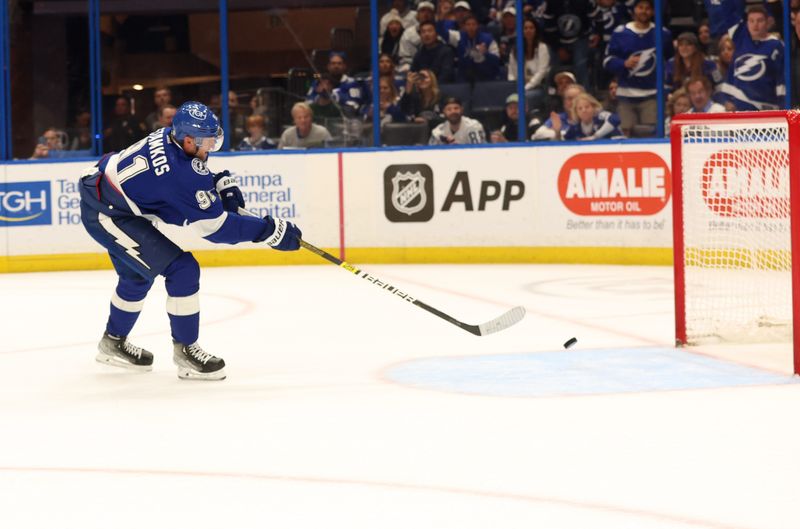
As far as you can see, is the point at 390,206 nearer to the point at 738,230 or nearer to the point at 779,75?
the point at 779,75

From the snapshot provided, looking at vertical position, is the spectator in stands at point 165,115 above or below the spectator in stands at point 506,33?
below

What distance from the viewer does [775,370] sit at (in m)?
4.16

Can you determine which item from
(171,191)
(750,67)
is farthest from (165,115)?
(171,191)

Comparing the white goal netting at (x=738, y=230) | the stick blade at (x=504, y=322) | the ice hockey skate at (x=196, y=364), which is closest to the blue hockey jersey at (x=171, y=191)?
the ice hockey skate at (x=196, y=364)

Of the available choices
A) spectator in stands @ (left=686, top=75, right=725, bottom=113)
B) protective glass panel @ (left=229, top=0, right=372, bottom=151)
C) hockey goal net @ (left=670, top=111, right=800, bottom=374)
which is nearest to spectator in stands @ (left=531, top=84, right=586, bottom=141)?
spectator in stands @ (left=686, top=75, right=725, bottom=113)

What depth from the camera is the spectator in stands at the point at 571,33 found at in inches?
359

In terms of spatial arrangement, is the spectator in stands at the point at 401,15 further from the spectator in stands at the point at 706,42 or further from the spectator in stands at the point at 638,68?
the spectator in stands at the point at 706,42

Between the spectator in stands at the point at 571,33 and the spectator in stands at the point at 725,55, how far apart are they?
Result: 965mm

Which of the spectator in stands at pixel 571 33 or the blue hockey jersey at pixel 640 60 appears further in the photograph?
the spectator in stands at pixel 571 33

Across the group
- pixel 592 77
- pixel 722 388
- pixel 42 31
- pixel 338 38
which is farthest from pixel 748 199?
pixel 42 31

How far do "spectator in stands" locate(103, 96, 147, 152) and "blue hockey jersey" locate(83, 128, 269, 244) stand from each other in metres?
5.72

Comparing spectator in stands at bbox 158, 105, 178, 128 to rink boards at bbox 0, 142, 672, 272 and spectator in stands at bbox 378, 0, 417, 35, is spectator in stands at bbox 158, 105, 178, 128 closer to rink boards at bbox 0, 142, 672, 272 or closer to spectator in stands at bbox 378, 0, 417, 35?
rink boards at bbox 0, 142, 672, 272

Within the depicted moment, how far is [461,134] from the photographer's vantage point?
9078mm

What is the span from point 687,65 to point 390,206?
2.38 m
